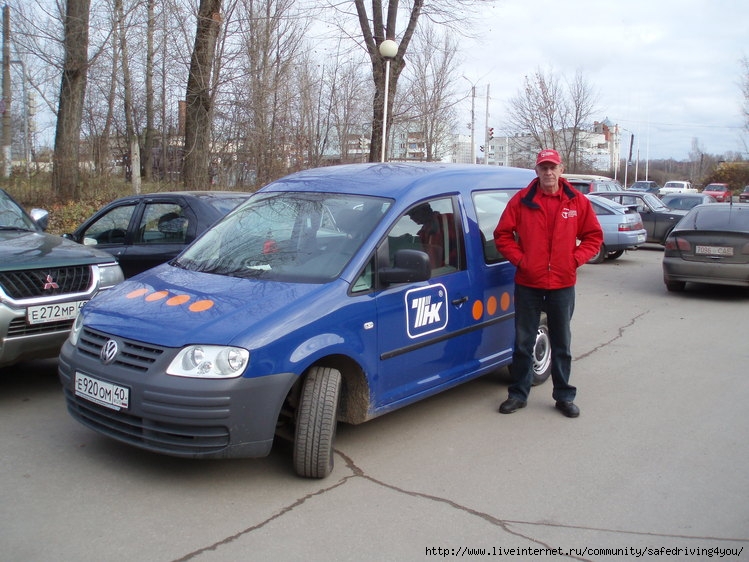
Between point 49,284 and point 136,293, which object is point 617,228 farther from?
point 136,293

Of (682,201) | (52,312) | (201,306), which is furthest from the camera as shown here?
(682,201)

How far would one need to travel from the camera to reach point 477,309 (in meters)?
5.31

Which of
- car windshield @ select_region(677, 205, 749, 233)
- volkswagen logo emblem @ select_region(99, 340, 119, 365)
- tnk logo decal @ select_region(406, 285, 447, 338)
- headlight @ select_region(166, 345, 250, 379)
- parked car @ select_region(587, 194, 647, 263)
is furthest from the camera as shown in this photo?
parked car @ select_region(587, 194, 647, 263)

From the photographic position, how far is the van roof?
16.4 ft

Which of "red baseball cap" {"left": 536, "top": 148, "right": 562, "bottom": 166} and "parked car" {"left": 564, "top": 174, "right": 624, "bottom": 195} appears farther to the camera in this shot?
"parked car" {"left": 564, "top": 174, "right": 624, "bottom": 195}

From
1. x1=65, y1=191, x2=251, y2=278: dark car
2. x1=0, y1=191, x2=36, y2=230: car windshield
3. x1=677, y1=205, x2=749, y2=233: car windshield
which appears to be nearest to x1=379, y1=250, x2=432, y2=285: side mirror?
x1=65, y1=191, x2=251, y2=278: dark car

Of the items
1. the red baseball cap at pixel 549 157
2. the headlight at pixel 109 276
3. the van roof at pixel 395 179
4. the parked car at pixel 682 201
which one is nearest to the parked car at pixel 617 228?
the parked car at pixel 682 201

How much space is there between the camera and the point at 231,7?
56.7ft

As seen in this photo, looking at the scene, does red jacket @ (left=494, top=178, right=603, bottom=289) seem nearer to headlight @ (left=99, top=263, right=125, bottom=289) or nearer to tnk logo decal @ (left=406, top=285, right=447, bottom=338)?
tnk logo decal @ (left=406, top=285, right=447, bottom=338)

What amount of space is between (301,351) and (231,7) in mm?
15522

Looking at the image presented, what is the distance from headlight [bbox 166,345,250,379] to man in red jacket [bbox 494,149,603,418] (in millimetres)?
2378

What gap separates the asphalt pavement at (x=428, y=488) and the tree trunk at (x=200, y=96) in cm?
950

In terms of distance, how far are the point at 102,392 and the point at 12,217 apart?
3778 mm

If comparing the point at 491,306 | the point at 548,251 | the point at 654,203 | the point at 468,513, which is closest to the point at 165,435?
the point at 468,513
